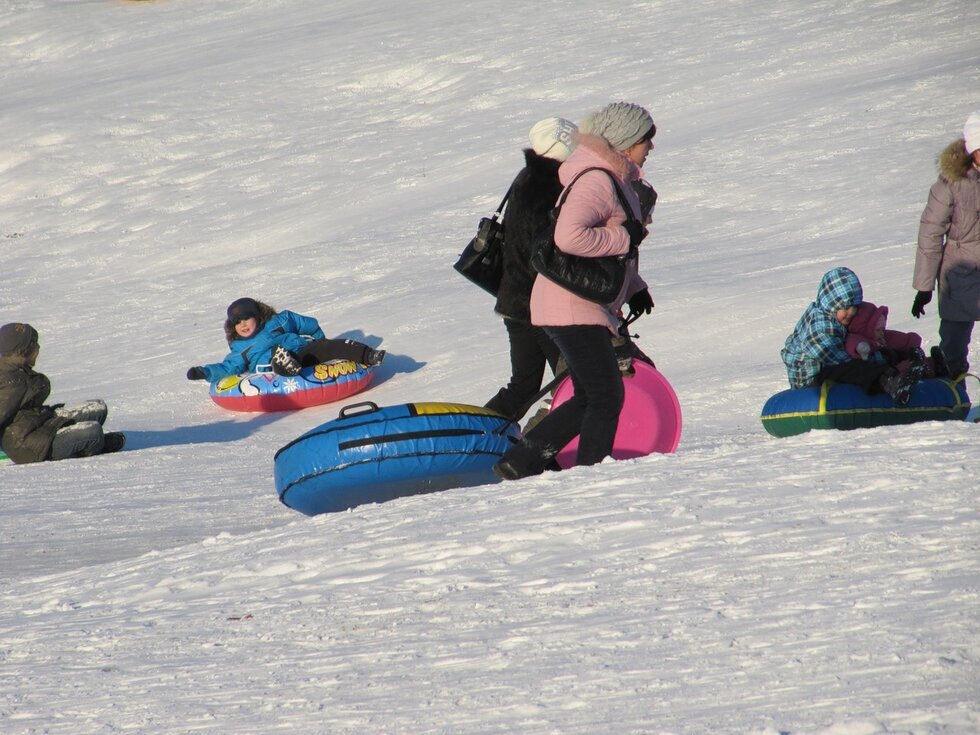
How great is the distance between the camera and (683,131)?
1544 cm

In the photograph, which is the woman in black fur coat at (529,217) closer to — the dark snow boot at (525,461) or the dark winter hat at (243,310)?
the dark snow boot at (525,461)

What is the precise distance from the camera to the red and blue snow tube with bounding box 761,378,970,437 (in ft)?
22.4

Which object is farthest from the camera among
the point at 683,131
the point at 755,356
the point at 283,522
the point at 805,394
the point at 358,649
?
the point at 683,131

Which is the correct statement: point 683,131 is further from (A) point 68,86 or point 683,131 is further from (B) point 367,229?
(A) point 68,86

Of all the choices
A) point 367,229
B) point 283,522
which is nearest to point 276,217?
point 367,229

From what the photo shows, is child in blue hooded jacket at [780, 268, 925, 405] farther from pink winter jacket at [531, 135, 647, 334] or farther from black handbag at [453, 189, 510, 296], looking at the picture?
pink winter jacket at [531, 135, 647, 334]

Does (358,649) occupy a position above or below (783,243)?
above

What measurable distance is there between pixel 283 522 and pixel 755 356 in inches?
164

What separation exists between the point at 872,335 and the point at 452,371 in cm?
384

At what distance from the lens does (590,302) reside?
5098mm

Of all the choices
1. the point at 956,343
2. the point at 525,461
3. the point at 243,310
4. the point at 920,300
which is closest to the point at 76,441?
the point at 243,310

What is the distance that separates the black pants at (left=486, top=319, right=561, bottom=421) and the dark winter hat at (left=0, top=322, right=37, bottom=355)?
368 cm

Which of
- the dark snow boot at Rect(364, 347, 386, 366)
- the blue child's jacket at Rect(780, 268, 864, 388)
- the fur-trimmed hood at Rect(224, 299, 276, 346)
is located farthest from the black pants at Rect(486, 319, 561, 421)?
the fur-trimmed hood at Rect(224, 299, 276, 346)

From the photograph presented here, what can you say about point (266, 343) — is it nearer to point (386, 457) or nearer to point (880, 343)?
point (386, 457)
